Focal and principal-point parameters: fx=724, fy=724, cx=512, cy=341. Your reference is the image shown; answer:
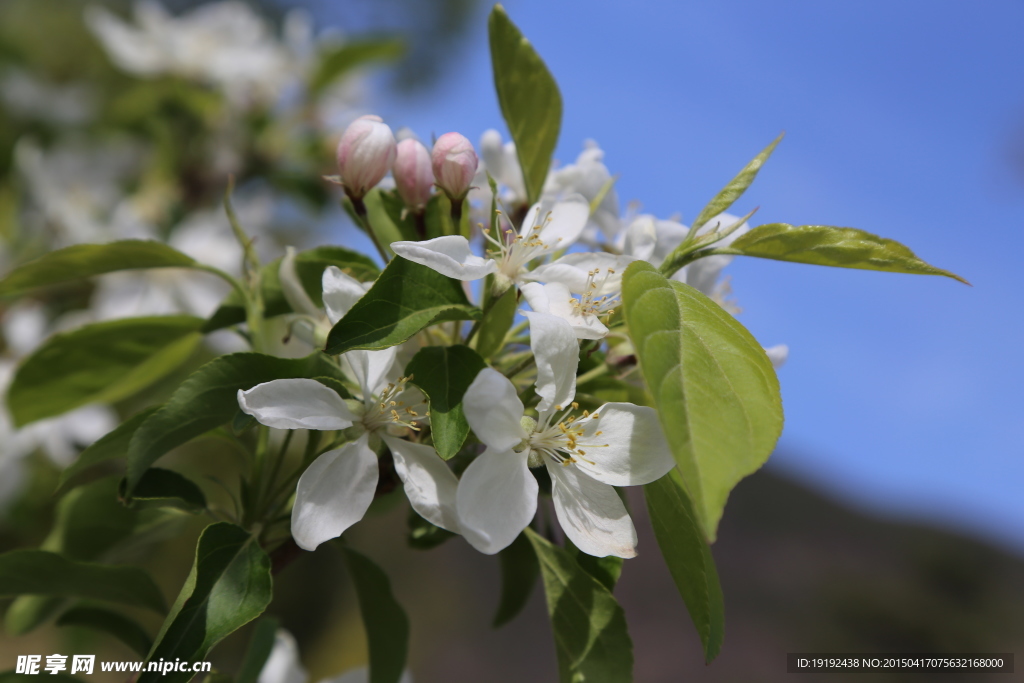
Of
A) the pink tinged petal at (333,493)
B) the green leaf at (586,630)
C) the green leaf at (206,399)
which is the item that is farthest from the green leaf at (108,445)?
the green leaf at (586,630)

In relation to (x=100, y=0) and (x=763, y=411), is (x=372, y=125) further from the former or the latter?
(x=100, y=0)

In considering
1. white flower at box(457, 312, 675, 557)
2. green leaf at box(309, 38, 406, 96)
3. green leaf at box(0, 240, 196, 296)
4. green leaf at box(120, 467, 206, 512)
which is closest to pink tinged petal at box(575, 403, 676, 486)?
white flower at box(457, 312, 675, 557)

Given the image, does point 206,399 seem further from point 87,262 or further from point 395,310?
point 87,262

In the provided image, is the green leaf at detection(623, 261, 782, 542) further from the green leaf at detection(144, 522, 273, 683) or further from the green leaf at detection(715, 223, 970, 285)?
the green leaf at detection(144, 522, 273, 683)

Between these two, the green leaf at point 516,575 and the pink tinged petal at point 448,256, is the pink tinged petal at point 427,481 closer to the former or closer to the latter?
the pink tinged petal at point 448,256

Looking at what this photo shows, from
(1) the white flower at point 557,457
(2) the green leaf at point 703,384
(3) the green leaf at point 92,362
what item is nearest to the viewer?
(2) the green leaf at point 703,384

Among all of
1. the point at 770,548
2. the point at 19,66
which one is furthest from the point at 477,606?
the point at 19,66
